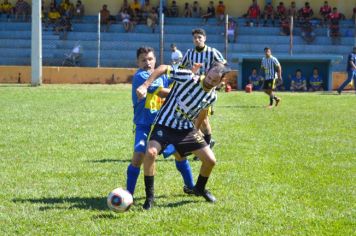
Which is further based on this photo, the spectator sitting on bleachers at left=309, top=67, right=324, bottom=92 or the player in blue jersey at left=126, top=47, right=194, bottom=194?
the spectator sitting on bleachers at left=309, top=67, right=324, bottom=92

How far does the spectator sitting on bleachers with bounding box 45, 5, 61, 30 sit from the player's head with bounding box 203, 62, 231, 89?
91.0ft

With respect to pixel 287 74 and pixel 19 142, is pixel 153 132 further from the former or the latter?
pixel 287 74

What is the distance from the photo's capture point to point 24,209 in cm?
634

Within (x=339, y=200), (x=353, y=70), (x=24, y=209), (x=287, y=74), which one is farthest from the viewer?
(x=287, y=74)

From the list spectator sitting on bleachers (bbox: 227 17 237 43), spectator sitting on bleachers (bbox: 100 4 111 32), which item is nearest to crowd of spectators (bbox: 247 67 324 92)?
spectator sitting on bleachers (bbox: 227 17 237 43)

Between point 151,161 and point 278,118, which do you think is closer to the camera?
point 151,161

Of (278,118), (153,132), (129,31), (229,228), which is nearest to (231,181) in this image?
(153,132)

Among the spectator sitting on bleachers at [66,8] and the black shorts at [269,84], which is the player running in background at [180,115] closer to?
the black shorts at [269,84]

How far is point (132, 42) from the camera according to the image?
31.9 m

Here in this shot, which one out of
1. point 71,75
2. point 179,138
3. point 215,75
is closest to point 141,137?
point 179,138

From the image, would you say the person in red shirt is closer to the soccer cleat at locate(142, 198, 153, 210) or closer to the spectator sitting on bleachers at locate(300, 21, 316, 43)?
the spectator sitting on bleachers at locate(300, 21, 316, 43)

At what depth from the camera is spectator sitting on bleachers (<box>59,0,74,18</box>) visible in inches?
1371

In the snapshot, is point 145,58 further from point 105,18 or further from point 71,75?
point 105,18

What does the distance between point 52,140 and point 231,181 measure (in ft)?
14.2
